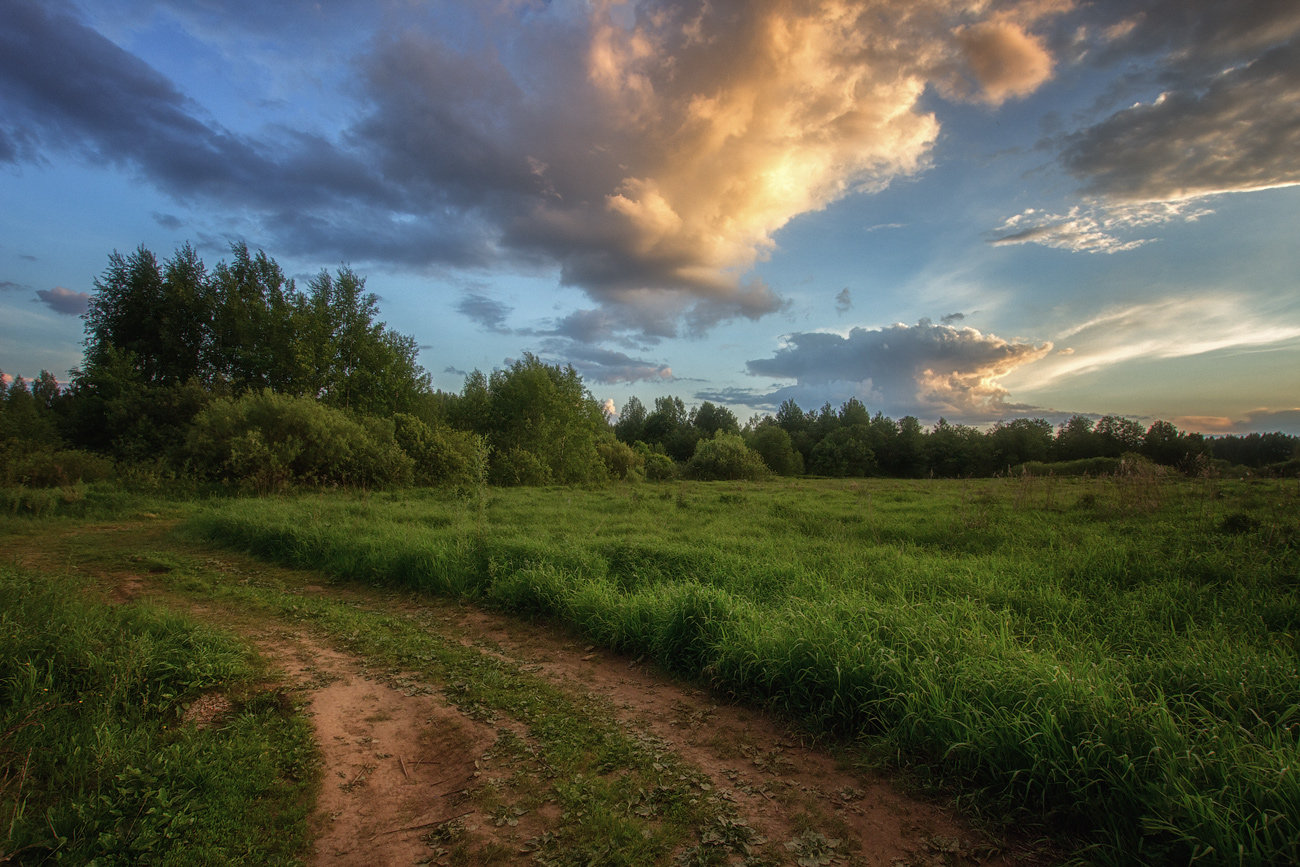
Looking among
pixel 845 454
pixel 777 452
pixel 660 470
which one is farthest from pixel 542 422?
pixel 845 454

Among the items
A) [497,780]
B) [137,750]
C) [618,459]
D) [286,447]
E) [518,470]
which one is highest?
[286,447]

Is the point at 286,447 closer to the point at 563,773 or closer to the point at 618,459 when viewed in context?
the point at 563,773

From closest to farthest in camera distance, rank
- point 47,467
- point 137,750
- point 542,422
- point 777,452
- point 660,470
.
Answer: point 137,750, point 47,467, point 542,422, point 660,470, point 777,452

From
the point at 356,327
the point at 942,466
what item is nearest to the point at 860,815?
the point at 356,327

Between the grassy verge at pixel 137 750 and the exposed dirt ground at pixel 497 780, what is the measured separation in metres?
0.24

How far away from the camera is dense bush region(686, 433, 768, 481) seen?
41750 millimetres

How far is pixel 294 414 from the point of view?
63.3ft

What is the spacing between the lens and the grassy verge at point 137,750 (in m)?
2.67

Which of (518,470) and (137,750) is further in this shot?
(518,470)

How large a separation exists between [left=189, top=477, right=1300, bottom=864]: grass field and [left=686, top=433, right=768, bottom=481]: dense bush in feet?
96.4

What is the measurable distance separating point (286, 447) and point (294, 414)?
4.82ft

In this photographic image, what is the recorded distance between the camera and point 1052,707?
121 inches

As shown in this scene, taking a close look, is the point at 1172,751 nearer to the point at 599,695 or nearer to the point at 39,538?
the point at 599,695

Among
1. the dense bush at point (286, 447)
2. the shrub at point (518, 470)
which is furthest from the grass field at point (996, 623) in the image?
the shrub at point (518, 470)
